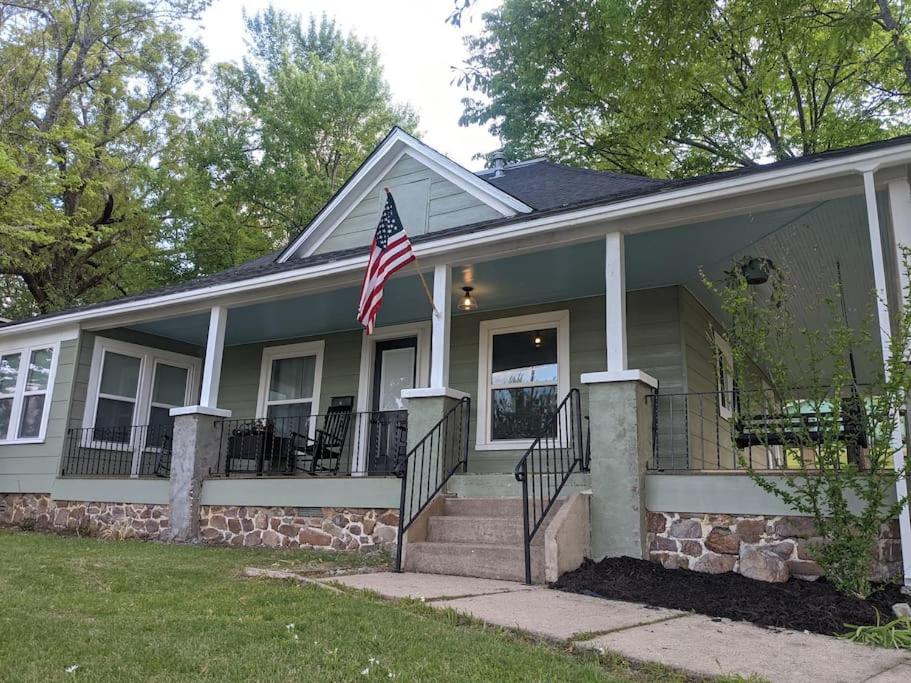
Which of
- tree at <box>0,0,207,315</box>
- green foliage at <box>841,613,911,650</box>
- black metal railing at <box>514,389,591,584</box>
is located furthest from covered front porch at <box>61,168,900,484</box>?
tree at <box>0,0,207,315</box>

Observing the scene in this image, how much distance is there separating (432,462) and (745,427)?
9.23ft

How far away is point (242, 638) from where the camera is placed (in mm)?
3283

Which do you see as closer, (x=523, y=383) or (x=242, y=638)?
(x=242, y=638)

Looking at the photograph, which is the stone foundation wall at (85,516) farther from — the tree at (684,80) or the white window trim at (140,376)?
the tree at (684,80)

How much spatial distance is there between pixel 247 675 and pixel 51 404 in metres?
8.98

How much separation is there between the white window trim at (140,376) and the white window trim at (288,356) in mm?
1514

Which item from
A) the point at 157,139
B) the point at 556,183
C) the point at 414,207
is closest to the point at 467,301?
the point at 414,207

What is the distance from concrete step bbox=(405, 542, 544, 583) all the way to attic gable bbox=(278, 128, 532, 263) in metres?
4.41

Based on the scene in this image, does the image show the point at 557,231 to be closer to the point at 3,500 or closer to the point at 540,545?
the point at 540,545

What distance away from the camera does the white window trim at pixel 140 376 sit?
33.5ft

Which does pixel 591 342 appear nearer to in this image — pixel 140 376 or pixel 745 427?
pixel 745 427

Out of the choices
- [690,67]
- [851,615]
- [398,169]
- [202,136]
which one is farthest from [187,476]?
[202,136]

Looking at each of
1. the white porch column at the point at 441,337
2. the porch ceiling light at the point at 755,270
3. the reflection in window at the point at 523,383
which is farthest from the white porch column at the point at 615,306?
the reflection in window at the point at 523,383

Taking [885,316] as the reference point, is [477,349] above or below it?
above
